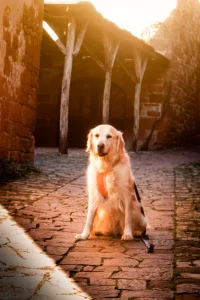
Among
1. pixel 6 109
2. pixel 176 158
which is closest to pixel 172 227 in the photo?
pixel 6 109

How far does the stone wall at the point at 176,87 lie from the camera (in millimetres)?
16172

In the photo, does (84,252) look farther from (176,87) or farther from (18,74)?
(176,87)

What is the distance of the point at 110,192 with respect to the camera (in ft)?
12.5

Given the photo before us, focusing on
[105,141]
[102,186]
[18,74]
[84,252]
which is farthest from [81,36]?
[84,252]

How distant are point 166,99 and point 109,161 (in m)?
12.7

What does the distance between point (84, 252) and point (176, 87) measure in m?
14.2

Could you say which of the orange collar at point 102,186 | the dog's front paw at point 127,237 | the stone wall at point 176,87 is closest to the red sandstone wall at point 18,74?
the orange collar at point 102,186

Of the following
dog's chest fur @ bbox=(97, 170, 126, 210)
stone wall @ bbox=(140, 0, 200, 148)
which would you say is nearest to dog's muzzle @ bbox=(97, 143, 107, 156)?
dog's chest fur @ bbox=(97, 170, 126, 210)

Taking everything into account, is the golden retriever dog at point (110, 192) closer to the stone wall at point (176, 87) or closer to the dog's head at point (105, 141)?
the dog's head at point (105, 141)

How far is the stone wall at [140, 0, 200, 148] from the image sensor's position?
16.2 metres

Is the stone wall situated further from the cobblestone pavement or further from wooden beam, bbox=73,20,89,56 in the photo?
the cobblestone pavement

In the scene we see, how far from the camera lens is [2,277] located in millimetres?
2760

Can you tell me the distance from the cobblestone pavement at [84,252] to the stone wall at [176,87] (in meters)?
9.88

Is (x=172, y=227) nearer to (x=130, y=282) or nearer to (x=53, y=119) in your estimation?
(x=130, y=282)
